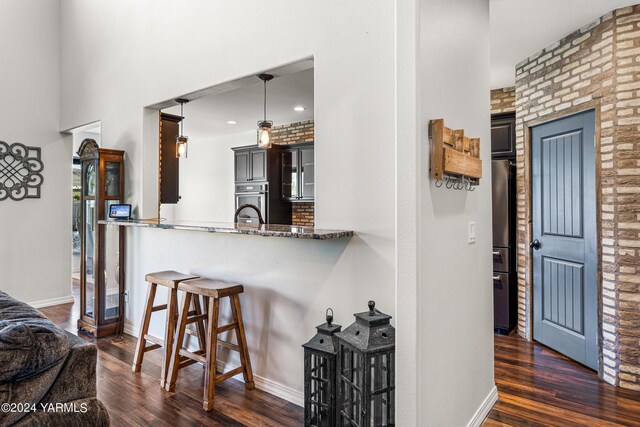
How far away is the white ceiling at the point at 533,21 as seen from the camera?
112 inches

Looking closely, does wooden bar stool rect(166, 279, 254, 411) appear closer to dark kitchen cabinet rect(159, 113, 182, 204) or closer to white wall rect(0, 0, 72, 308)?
dark kitchen cabinet rect(159, 113, 182, 204)

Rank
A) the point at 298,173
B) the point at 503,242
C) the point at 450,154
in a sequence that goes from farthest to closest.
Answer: the point at 298,173 < the point at 503,242 < the point at 450,154

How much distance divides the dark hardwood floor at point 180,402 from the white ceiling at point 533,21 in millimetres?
3191

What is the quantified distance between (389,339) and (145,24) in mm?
3593

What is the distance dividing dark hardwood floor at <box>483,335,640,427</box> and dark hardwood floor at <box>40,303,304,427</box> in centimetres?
131

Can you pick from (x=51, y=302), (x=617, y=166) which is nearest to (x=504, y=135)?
(x=617, y=166)

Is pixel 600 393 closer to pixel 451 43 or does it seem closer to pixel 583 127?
pixel 583 127

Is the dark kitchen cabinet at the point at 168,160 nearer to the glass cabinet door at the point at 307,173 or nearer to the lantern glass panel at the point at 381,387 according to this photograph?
the glass cabinet door at the point at 307,173

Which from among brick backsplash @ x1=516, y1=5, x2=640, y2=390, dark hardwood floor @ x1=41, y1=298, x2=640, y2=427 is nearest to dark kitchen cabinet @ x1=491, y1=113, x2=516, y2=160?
brick backsplash @ x1=516, y1=5, x2=640, y2=390

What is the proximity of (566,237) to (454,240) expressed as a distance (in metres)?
1.93

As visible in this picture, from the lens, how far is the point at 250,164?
6582 mm

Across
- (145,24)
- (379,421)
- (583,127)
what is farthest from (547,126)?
(145,24)

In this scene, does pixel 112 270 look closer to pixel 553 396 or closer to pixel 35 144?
pixel 35 144

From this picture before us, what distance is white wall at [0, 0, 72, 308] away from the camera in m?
4.70
